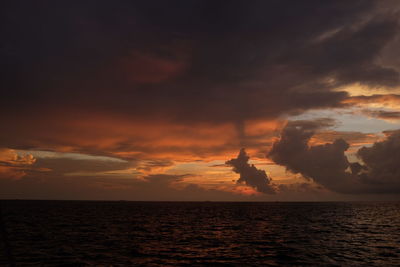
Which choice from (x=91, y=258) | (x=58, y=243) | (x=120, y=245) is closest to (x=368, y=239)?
(x=120, y=245)

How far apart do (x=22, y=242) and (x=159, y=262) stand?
22.0m

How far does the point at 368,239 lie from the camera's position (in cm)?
4903

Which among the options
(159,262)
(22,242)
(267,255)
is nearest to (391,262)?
(267,255)

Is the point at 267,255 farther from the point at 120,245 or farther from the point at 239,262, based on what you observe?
the point at 120,245

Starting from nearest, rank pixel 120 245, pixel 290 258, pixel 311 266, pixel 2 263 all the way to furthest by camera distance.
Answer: pixel 2 263
pixel 311 266
pixel 290 258
pixel 120 245

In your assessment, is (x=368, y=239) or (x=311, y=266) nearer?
(x=311, y=266)

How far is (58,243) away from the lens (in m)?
41.3

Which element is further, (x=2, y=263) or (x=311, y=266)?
(x=311, y=266)

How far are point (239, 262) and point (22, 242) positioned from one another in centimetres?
2862

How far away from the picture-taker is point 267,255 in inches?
1391

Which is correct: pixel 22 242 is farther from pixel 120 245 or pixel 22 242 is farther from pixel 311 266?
pixel 311 266

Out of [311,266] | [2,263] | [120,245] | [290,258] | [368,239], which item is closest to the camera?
[2,263]

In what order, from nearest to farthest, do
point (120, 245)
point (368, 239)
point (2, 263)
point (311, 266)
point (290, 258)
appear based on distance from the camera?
1. point (2, 263)
2. point (311, 266)
3. point (290, 258)
4. point (120, 245)
5. point (368, 239)

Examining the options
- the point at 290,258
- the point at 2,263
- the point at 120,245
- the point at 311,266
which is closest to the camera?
the point at 2,263
